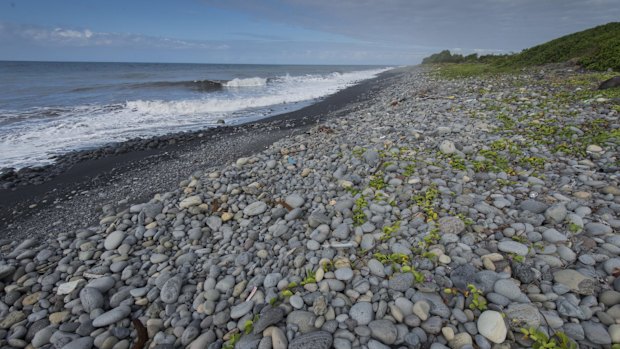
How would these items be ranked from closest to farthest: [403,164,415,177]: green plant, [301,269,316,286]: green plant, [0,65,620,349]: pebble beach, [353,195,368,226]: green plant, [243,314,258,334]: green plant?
1. [0,65,620,349]: pebble beach
2. [243,314,258,334]: green plant
3. [301,269,316,286]: green plant
4. [353,195,368,226]: green plant
5. [403,164,415,177]: green plant

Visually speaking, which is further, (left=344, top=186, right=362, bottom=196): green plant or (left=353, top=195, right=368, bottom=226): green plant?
(left=344, top=186, right=362, bottom=196): green plant

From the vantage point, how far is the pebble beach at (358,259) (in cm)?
234

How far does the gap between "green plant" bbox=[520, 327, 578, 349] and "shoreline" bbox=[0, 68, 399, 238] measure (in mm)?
6323

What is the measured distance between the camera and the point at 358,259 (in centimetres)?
314

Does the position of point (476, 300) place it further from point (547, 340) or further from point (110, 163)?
point (110, 163)

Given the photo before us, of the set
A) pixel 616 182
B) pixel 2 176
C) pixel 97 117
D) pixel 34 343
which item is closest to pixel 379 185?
pixel 616 182

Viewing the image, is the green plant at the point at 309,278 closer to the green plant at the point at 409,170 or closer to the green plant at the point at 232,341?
the green plant at the point at 232,341

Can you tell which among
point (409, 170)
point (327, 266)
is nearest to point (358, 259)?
point (327, 266)

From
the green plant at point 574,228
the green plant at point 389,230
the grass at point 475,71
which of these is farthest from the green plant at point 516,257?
the grass at point 475,71

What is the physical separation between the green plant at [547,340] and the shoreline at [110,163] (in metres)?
6.32

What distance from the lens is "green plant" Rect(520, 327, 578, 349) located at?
1.98 meters

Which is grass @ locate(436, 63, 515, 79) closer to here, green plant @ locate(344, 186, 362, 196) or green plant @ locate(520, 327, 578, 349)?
green plant @ locate(344, 186, 362, 196)

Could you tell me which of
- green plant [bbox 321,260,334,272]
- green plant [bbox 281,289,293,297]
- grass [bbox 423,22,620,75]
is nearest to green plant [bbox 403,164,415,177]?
green plant [bbox 321,260,334,272]

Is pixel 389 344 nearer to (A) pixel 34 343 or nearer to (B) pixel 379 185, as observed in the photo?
(B) pixel 379 185
